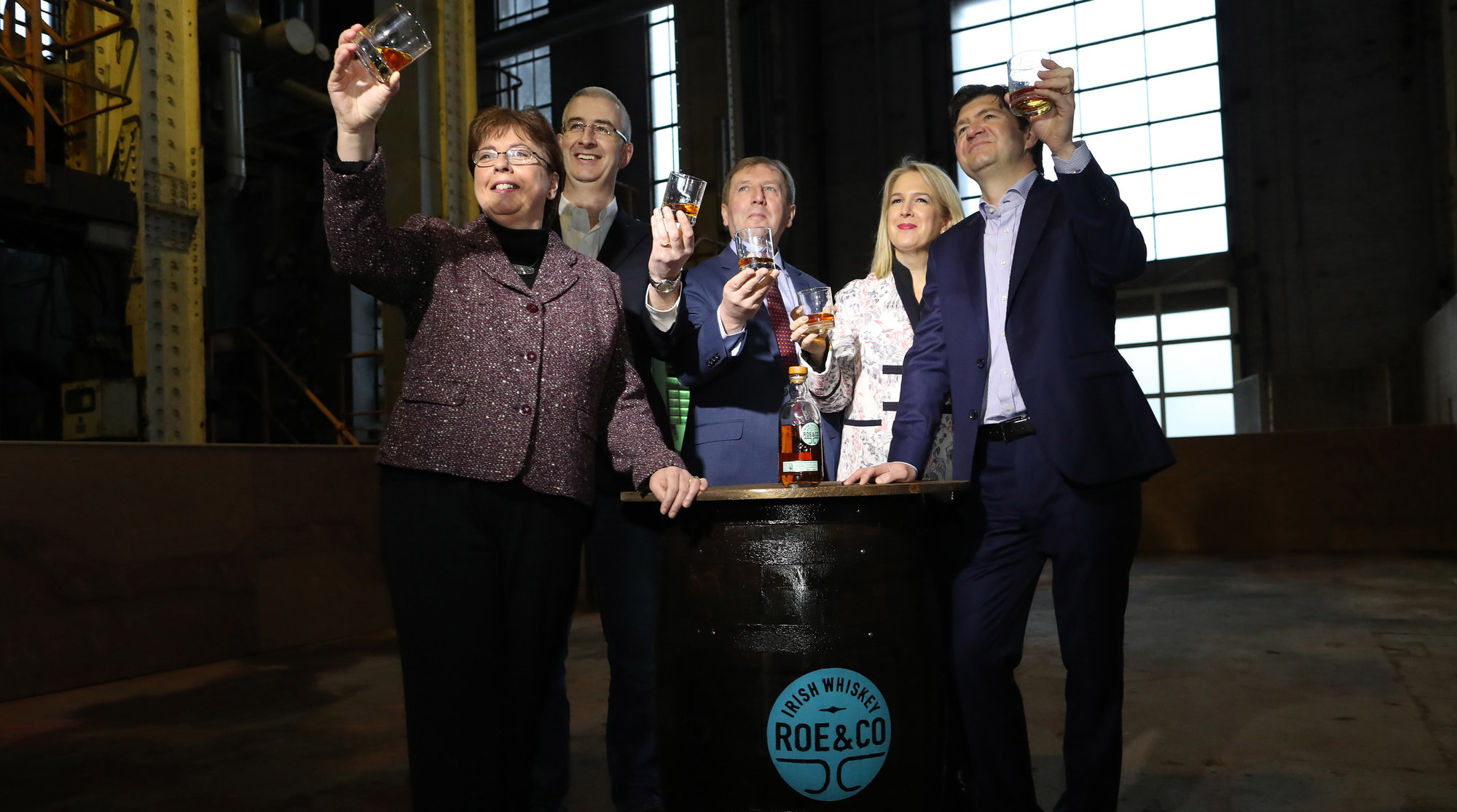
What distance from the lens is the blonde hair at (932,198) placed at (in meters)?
2.52

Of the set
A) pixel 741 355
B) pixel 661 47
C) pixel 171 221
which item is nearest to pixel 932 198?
pixel 741 355

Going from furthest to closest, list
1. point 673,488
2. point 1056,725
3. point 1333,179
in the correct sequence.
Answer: point 1333,179, point 1056,725, point 673,488

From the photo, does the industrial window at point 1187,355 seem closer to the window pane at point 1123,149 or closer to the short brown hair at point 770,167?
the window pane at point 1123,149

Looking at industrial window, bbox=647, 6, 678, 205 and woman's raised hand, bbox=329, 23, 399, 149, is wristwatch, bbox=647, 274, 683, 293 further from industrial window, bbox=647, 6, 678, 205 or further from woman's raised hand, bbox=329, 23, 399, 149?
industrial window, bbox=647, 6, 678, 205

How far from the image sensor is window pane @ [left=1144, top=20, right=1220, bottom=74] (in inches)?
466

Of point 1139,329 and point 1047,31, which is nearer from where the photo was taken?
point 1139,329

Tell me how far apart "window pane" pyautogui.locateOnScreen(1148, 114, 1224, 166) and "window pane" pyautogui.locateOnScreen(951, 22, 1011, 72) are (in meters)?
2.11

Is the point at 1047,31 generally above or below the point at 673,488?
above

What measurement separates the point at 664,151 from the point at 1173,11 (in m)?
6.78

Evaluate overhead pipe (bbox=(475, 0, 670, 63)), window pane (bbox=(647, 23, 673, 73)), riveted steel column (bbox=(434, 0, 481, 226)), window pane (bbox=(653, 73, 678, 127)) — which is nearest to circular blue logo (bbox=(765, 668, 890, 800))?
riveted steel column (bbox=(434, 0, 481, 226))

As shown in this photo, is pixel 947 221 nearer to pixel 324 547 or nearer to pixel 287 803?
pixel 287 803

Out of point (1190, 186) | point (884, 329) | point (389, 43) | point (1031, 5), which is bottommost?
point (884, 329)

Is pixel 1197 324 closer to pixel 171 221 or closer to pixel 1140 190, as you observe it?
pixel 1140 190

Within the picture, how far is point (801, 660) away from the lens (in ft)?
5.24
